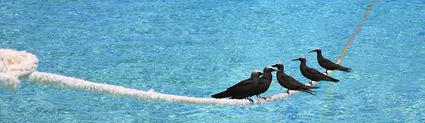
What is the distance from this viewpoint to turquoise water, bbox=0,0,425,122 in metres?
5.20

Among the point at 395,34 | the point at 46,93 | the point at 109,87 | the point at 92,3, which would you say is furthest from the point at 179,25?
the point at 109,87

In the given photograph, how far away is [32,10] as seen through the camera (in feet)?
28.3

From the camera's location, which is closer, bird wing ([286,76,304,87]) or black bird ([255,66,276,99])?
black bird ([255,66,276,99])

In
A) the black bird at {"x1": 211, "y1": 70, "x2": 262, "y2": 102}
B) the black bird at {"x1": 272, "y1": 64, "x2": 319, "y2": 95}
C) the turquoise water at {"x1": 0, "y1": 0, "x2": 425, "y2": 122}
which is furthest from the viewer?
the turquoise water at {"x1": 0, "y1": 0, "x2": 425, "y2": 122}

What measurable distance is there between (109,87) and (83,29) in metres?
5.29

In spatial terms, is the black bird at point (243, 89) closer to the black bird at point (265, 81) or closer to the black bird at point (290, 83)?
the black bird at point (265, 81)

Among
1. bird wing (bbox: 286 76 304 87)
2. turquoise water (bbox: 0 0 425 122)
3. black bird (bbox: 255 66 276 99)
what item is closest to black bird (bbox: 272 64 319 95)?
bird wing (bbox: 286 76 304 87)

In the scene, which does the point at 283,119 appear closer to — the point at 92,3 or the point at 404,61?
the point at 404,61

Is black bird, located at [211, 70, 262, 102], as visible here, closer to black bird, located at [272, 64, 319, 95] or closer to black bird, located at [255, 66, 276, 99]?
black bird, located at [255, 66, 276, 99]

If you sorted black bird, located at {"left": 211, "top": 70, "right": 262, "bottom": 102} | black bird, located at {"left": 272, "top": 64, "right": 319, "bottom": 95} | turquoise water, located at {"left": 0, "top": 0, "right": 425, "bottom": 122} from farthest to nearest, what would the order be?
turquoise water, located at {"left": 0, "top": 0, "right": 425, "bottom": 122}, black bird, located at {"left": 272, "top": 64, "right": 319, "bottom": 95}, black bird, located at {"left": 211, "top": 70, "right": 262, "bottom": 102}

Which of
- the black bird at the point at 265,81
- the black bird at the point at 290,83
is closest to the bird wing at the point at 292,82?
the black bird at the point at 290,83

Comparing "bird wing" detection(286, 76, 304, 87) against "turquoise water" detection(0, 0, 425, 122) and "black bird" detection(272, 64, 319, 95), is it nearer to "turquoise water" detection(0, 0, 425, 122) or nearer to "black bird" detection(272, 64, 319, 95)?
"black bird" detection(272, 64, 319, 95)

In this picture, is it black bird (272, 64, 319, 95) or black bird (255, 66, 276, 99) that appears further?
black bird (272, 64, 319, 95)

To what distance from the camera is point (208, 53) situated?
268 inches
